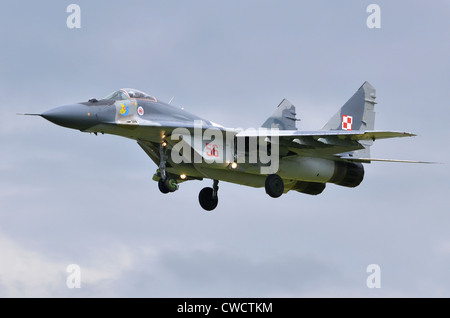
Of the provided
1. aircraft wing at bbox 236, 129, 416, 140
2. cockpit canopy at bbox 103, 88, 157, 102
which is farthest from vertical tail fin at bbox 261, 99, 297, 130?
cockpit canopy at bbox 103, 88, 157, 102

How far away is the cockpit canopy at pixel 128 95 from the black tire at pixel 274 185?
4.49m

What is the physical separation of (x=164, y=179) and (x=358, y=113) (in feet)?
25.5

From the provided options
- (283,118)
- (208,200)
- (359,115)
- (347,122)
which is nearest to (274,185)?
(208,200)

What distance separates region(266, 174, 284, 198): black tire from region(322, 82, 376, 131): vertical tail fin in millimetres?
3407

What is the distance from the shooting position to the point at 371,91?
3244 centimetres

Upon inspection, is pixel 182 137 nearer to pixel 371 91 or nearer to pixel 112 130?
pixel 112 130

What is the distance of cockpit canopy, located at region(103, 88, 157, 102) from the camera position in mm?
27391

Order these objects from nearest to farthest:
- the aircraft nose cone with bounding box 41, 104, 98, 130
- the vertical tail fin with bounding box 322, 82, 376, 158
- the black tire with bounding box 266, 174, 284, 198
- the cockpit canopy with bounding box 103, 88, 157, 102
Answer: the aircraft nose cone with bounding box 41, 104, 98, 130, the cockpit canopy with bounding box 103, 88, 157, 102, the black tire with bounding box 266, 174, 284, 198, the vertical tail fin with bounding box 322, 82, 376, 158

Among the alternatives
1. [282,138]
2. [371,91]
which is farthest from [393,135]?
[371,91]

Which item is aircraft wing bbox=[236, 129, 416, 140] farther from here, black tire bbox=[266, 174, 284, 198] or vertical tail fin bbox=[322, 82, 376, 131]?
vertical tail fin bbox=[322, 82, 376, 131]

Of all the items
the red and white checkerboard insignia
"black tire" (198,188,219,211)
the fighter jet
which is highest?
the red and white checkerboard insignia

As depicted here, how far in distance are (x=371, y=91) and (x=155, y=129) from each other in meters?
8.84

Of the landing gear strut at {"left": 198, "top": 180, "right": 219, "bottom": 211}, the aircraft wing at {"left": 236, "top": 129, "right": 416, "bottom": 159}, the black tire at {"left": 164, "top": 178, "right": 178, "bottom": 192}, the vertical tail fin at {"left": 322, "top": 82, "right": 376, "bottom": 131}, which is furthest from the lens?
the vertical tail fin at {"left": 322, "top": 82, "right": 376, "bottom": 131}

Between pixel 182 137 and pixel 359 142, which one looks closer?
pixel 182 137
